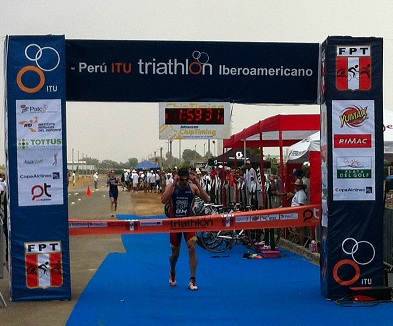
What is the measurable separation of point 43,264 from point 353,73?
519cm

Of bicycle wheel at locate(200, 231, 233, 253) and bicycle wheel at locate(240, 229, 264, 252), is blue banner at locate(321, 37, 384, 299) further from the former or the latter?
bicycle wheel at locate(200, 231, 233, 253)

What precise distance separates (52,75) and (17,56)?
0.55 metres

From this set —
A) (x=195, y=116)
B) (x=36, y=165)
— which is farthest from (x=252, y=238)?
(x=36, y=165)

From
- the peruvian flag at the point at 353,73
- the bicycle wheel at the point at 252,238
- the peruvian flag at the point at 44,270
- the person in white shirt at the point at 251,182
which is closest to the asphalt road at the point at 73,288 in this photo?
the peruvian flag at the point at 44,270

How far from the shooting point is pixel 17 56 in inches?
392

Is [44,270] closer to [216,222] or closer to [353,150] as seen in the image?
[216,222]

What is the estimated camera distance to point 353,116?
1016cm

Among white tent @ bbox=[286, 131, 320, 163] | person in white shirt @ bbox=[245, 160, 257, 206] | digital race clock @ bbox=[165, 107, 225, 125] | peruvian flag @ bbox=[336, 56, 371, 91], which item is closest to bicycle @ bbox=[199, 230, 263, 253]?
person in white shirt @ bbox=[245, 160, 257, 206]

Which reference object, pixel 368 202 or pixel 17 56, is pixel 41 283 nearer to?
pixel 17 56

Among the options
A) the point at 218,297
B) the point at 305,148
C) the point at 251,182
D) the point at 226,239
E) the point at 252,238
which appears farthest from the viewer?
the point at 251,182

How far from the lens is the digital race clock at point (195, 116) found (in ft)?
67.5

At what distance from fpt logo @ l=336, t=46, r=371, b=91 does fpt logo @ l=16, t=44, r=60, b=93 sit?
13.2 feet

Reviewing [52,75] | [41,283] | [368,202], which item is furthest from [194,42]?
[41,283]

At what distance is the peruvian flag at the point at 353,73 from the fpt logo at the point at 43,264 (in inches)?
183
